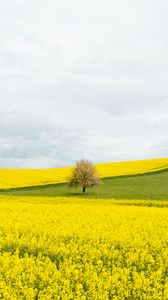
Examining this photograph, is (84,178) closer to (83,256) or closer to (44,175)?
(44,175)

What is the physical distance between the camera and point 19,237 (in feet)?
50.2

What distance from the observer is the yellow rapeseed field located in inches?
344

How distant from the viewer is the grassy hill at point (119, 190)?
149 ft

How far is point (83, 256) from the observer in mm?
11984

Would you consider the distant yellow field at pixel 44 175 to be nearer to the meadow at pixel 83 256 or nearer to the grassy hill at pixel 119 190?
the grassy hill at pixel 119 190

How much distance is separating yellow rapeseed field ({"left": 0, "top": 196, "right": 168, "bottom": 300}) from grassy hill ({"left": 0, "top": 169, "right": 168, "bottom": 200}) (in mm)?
23278

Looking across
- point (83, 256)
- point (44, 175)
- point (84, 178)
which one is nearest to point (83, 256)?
point (83, 256)

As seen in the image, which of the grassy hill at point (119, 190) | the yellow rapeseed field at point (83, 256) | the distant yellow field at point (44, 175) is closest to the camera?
the yellow rapeseed field at point (83, 256)

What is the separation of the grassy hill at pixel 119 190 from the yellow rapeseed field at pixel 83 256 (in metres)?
23.3

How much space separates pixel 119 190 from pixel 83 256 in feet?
123

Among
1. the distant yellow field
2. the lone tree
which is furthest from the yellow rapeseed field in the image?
the distant yellow field

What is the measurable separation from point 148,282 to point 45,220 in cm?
1038

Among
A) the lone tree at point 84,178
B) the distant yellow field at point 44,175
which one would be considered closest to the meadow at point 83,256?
the lone tree at point 84,178

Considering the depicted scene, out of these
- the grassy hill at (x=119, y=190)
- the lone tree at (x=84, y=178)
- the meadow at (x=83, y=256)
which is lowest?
the meadow at (x=83, y=256)
